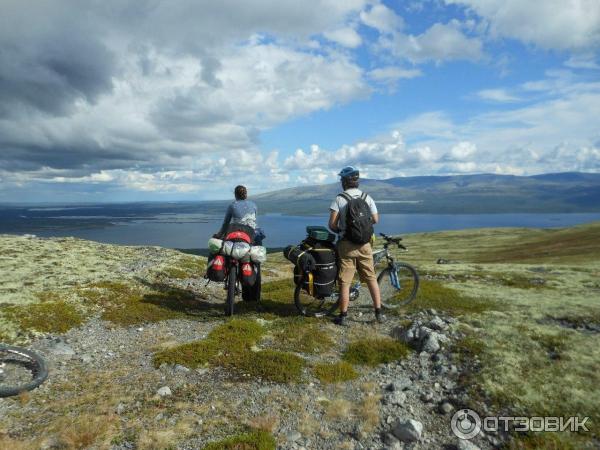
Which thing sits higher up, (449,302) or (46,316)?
(46,316)

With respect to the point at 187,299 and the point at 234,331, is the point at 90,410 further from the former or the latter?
the point at 187,299

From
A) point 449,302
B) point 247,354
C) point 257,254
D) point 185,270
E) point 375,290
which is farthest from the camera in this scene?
point 185,270

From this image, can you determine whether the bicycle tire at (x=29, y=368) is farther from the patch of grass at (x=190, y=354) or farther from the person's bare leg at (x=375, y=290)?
the person's bare leg at (x=375, y=290)

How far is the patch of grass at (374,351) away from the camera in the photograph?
9352 millimetres

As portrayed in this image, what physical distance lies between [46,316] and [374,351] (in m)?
9.85

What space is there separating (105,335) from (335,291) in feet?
26.8

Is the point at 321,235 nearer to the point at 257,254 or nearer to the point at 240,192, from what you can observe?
the point at 257,254

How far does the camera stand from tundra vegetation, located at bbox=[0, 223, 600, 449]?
6320mm

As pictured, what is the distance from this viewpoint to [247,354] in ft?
30.6

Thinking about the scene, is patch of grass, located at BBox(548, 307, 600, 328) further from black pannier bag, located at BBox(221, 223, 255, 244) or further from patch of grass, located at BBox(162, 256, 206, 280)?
patch of grass, located at BBox(162, 256, 206, 280)

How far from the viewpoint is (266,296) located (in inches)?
627

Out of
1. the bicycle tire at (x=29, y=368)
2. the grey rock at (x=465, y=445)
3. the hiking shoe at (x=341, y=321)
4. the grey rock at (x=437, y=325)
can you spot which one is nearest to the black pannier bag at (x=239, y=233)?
the hiking shoe at (x=341, y=321)

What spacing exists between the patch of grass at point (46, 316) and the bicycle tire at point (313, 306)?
6.91 m

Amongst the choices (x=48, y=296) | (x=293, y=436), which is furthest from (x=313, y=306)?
(x=48, y=296)
